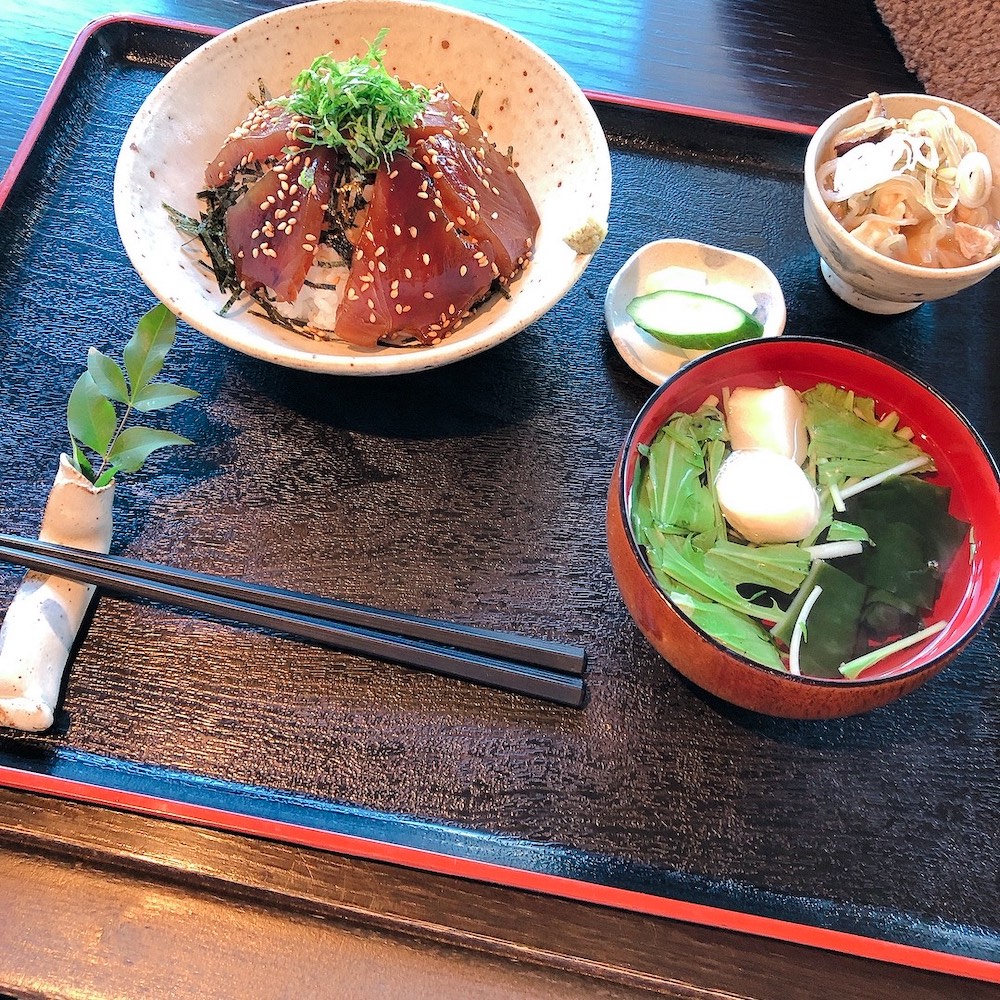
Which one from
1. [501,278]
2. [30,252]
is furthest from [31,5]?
[501,278]

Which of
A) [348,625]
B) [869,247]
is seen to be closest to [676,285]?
[869,247]

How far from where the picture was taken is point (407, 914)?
120 cm

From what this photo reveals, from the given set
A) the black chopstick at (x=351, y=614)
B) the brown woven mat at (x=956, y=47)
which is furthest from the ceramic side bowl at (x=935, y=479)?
the brown woven mat at (x=956, y=47)

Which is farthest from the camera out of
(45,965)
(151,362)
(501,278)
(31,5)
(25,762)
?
(31,5)

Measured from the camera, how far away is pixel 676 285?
1746 millimetres

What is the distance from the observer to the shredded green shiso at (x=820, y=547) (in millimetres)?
1214

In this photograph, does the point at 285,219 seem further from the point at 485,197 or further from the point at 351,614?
the point at 351,614

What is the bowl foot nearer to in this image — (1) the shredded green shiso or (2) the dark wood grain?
(1) the shredded green shiso

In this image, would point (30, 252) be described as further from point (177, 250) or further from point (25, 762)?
point (25, 762)

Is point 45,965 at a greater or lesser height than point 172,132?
lesser

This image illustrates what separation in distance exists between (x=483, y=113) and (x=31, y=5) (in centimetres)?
133

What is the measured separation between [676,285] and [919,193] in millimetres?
497

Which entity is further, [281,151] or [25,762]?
[281,151]

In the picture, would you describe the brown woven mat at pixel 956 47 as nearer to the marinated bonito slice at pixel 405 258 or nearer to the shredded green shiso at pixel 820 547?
the shredded green shiso at pixel 820 547
